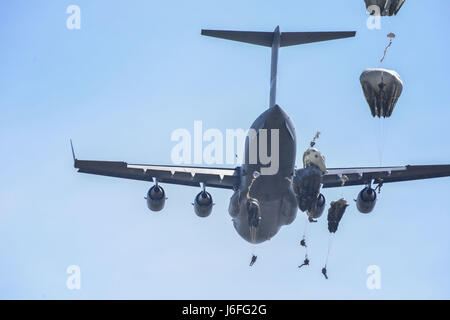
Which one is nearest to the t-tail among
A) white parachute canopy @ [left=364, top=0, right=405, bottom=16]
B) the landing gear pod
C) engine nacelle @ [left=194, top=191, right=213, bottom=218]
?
the landing gear pod

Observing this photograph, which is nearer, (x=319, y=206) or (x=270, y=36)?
(x=270, y=36)

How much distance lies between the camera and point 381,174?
45.2m

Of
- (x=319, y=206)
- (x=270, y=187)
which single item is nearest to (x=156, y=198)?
(x=270, y=187)

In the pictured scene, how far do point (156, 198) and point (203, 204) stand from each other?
8.94 ft

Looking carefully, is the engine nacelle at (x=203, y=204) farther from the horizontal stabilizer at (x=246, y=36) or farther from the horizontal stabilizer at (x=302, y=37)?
the horizontal stabilizer at (x=302, y=37)

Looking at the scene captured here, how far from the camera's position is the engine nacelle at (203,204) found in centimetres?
4431

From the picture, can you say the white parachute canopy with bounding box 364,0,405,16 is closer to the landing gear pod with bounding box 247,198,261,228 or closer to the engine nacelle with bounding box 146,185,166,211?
the landing gear pod with bounding box 247,198,261,228

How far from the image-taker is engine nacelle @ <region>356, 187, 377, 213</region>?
1737 inches

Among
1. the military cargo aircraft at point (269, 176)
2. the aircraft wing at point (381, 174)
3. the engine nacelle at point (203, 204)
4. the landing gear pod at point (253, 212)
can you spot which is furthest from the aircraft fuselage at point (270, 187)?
the aircraft wing at point (381, 174)

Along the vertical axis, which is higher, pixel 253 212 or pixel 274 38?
pixel 274 38

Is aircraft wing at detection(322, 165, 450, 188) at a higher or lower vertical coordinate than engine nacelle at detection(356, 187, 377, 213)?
higher

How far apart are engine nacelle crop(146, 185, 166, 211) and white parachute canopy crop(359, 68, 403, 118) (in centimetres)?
1344

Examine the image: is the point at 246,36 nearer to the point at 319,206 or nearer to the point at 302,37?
the point at 302,37
